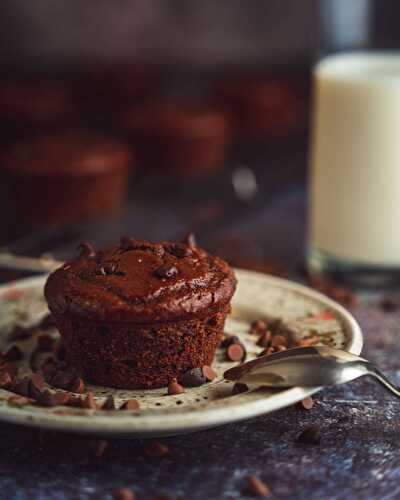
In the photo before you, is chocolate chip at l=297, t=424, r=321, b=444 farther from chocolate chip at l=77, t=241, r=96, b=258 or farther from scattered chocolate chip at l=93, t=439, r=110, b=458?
chocolate chip at l=77, t=241, r=96, b=258

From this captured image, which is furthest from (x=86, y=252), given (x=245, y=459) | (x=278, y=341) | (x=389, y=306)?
(x=389, y=306)

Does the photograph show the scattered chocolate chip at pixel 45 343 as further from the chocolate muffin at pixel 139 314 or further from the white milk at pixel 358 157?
the white milk at pixel 358 157

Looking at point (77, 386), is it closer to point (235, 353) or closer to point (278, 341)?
point (235, 353)

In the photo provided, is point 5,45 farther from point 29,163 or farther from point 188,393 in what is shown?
point 188,393

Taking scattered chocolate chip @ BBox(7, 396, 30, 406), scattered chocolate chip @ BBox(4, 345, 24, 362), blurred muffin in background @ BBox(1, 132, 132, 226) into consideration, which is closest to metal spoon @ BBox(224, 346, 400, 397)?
scattered chocolate chip @ BBox(7, 396, 30, 406)

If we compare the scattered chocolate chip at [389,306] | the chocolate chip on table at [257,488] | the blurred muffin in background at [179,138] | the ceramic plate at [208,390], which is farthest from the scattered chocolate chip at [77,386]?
the blurred muffin in background at [179,138]

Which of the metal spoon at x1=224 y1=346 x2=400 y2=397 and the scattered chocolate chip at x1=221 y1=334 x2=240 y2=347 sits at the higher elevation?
the metal spoon at x1=224 y1=346 x2=400 y2=397
